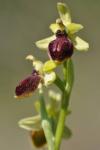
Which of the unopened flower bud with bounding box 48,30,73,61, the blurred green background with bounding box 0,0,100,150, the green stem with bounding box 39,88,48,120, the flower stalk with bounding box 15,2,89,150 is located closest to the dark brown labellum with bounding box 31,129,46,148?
the flower stalk with bounding box 15,2,89,150

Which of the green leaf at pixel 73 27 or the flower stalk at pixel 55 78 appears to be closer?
the flower stalk at pixel 55 78

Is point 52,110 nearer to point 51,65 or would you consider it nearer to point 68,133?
point 68,133

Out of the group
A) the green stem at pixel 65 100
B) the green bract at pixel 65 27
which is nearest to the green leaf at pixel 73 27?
the green bract at pixel 65 27

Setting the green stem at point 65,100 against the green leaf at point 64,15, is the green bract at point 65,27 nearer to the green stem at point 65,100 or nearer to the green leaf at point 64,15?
the green leaf at point 64,15

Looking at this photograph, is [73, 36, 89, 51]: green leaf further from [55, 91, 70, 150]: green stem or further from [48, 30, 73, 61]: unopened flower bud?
[55, 91, 70, 150]: green stem

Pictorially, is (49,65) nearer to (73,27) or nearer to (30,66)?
(73,27)

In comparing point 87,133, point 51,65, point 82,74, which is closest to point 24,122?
point 51,65
